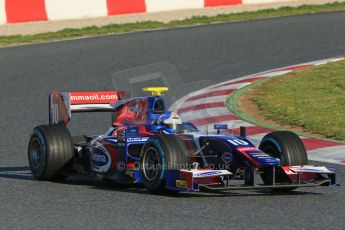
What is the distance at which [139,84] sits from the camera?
15.7 m

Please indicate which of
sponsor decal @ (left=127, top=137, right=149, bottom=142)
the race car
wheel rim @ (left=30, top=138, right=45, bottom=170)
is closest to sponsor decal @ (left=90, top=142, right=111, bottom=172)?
the race car

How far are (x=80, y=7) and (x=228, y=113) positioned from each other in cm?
831

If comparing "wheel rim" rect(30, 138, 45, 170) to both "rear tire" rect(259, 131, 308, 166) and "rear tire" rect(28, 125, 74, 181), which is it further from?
"rear tire" rect(259, 131, 308, 166)

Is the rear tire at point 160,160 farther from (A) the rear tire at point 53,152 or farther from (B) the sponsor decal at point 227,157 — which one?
(A) the rear tire at point 53,152

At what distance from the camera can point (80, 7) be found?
20297 millimetres

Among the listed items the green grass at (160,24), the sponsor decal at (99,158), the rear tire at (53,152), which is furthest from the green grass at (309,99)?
the green grass at (160,24)

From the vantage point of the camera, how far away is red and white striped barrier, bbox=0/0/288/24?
19359mm

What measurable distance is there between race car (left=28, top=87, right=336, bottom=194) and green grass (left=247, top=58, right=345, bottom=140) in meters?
2.76

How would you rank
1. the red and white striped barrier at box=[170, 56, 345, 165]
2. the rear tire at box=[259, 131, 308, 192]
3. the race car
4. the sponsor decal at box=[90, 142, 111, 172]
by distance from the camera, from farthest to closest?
the red and white striped barrier at box=[170, 56, 345, 165], the sponsor decal at box=[90, 142, 111, 172], the rear tire at box=[259, 131, 308, 192], the race car

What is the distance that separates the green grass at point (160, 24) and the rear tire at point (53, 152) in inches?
370

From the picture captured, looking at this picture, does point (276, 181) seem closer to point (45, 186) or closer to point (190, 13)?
point (45, 186)

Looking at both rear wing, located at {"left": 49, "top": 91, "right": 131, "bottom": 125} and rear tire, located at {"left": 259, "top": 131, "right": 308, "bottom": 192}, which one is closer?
rear tire, located at {"left": 259, "top": 131, "right": 308, "bottom": 192}

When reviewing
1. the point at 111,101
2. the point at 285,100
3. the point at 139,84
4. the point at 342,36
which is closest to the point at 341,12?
the point at 342,36

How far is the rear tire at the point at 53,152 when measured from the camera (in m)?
9.28
